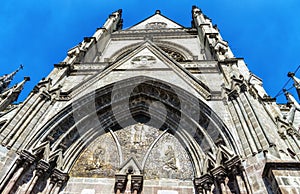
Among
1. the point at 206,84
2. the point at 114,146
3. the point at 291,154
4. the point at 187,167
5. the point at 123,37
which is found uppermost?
the point at 123,37

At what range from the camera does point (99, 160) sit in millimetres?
7266

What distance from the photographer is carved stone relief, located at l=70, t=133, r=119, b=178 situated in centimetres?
688

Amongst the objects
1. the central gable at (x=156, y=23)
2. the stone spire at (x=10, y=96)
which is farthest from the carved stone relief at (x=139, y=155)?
the central gable at (x=156, y=23)

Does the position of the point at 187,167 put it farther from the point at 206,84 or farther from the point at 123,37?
the point at 123,37

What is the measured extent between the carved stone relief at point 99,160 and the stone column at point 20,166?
4.55ft

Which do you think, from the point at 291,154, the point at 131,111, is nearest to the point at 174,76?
the point at 131,111

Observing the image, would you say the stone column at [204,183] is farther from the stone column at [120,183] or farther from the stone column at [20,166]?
the stone column at [20,166]

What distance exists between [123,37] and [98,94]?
980 cm

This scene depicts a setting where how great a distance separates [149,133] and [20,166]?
148 inches

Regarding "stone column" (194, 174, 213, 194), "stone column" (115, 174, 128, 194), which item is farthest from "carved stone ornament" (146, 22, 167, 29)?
"stone column" (194, 174, 213, 194)

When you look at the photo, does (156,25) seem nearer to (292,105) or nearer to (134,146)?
(292,105)

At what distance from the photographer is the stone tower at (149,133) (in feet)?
17.3

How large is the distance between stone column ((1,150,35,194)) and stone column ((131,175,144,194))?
2425 mm

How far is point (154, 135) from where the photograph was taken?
313 inches
